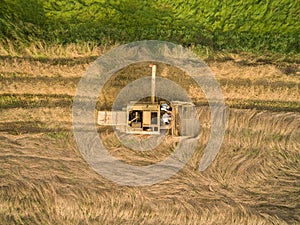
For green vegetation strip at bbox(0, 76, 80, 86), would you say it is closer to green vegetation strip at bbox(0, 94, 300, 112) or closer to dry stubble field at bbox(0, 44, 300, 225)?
dry stubble field at bbox(0, 44, 300, 225)

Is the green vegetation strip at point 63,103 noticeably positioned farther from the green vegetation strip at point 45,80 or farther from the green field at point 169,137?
the green vegetation strip at point 45,80

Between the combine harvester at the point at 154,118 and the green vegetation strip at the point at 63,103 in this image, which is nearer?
Answer: the combine harvester at the point at 154,118

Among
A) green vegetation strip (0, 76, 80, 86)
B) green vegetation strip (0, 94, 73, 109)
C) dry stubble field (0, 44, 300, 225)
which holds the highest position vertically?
green vegetation strip (0, 76, 80, 86)

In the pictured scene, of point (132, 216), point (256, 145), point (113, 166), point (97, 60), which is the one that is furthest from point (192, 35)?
point (132, 216)

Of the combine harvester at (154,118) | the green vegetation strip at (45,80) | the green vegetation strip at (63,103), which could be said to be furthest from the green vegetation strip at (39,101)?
the combine harvester at (154,118)

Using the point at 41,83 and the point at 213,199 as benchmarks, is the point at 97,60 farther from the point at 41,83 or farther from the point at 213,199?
the point at 213,199

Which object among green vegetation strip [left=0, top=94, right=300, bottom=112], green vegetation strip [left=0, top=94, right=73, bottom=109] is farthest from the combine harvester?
green vegetation strip [left=0, top=94, right=73, bottom=109]
